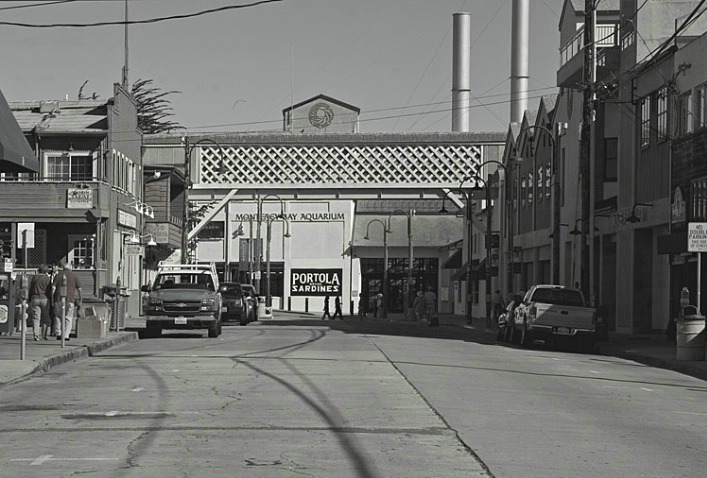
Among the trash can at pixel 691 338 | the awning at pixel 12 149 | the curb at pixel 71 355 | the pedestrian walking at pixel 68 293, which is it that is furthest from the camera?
the pedestrian walking at pixel 68 293

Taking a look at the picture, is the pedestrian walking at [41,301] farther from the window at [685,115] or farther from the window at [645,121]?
the window at [645,121]

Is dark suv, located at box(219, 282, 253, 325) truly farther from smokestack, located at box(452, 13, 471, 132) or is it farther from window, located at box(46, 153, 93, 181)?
smokestack, located at box(452, 13, 471, 132)

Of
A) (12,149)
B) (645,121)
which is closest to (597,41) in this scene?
(645,121)

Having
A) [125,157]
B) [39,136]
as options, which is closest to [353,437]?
[39,136]

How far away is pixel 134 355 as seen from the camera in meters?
Answer: 27.2

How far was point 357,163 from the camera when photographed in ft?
297

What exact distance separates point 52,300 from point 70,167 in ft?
65.4

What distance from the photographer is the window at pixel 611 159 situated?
4806 cm

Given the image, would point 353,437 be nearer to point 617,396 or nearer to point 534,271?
point 617,396

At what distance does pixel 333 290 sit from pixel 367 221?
560cm

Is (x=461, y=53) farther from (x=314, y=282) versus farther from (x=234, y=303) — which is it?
(x=234, y=303)

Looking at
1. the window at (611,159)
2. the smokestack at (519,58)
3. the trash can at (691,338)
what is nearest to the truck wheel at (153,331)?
the trash can at (691,338)

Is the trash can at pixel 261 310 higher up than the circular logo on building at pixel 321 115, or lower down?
lower down

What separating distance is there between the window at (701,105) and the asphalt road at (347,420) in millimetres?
12151
